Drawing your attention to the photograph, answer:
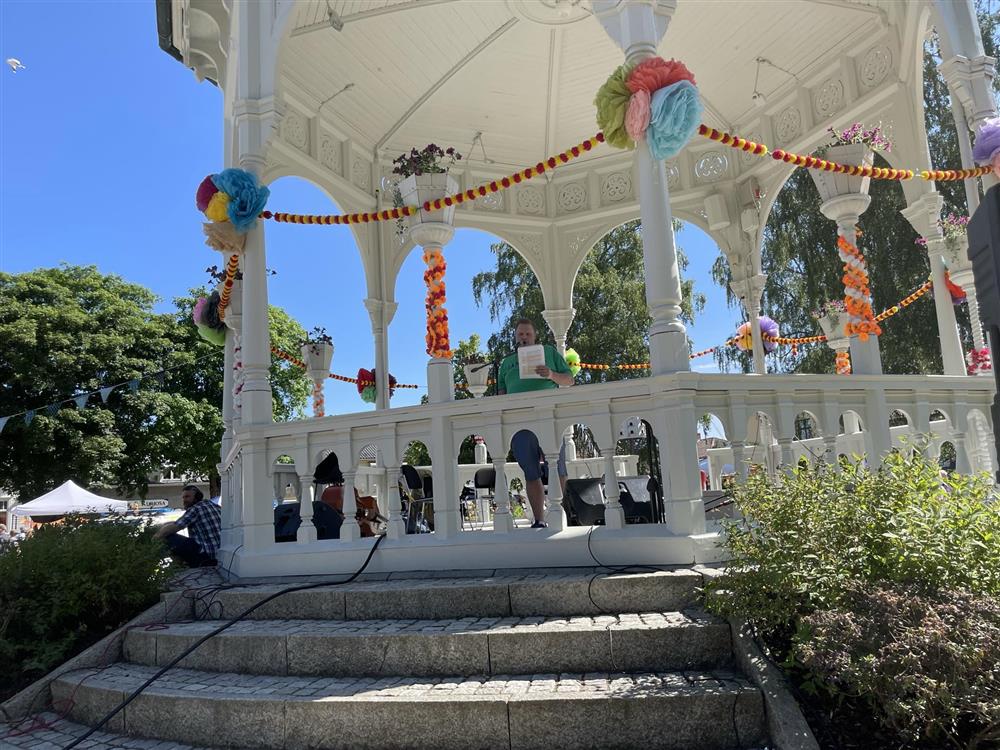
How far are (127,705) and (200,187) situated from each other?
3.91m

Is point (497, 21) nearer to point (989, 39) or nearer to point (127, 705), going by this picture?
point (127, 705)

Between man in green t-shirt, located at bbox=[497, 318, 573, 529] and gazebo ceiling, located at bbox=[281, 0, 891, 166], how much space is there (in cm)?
453

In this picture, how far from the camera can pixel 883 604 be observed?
2613mm

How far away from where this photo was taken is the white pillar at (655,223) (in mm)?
4531

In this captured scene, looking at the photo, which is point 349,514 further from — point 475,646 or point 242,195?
point 242,195

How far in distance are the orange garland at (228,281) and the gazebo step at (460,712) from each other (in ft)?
14.2

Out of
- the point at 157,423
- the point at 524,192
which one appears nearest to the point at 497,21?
the point at 524,192

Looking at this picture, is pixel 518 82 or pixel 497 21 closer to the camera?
pixel 497 21

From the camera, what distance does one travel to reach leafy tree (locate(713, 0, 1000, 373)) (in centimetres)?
1752

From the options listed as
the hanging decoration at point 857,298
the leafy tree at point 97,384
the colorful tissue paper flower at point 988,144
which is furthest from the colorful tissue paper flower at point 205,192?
the leafy tree at point 97,384

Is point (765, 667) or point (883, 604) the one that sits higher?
point (883, 604)

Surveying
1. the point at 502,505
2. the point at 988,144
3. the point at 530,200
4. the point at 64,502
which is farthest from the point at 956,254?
the point at 64,502

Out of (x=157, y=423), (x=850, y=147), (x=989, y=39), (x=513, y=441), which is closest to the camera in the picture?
(x=513, y=441)

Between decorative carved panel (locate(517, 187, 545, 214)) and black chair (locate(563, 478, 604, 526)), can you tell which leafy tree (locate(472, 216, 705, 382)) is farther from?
black chair (locate(563, 478, 604, 526))
